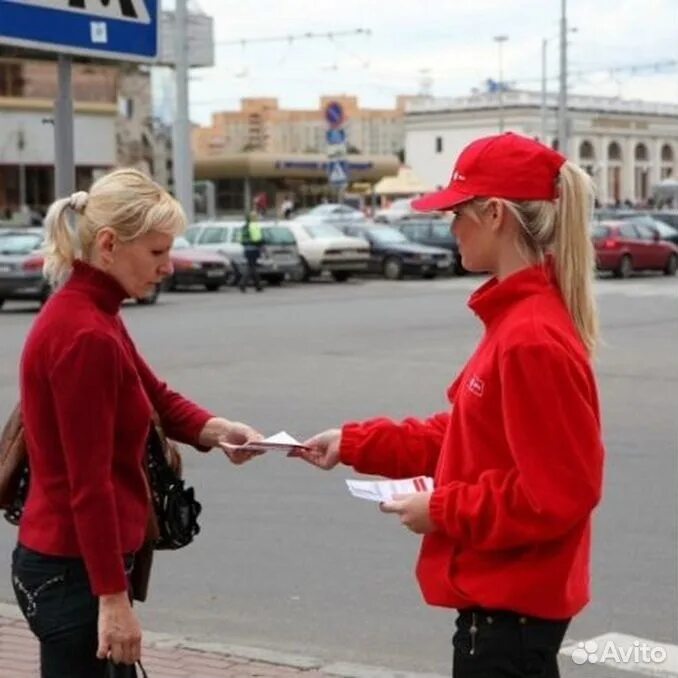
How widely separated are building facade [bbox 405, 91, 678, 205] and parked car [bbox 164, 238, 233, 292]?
241 feet

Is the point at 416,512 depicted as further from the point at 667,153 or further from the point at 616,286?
the point at 667,153

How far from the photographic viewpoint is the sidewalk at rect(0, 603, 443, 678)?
5.84 metres

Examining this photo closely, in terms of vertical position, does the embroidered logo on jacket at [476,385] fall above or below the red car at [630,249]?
above

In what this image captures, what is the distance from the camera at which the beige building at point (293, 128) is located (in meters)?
148

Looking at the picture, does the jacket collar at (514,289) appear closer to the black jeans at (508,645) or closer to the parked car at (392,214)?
the black jeans at (508,645)

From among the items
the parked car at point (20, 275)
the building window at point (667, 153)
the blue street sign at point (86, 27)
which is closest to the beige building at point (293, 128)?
the building window at point (667, 153)

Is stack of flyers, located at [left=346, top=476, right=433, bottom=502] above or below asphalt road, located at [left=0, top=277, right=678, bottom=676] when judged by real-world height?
above

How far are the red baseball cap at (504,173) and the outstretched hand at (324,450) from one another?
77cm

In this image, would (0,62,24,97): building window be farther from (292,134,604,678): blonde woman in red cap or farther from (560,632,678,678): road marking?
(292,134,604,678): blonde woman in red cap

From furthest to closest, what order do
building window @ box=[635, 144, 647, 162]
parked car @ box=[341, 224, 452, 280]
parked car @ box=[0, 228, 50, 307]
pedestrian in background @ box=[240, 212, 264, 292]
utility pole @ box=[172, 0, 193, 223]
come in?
building window @ box=[635, 144, 647, 162], utility pole @ box=[172, 0, 193, 223], parked car @ box=[341, 224, 452, 280], pedestrian in background @ box=[240, 212, 264, 292], parked car @ box=[0, 228, 50, 307]

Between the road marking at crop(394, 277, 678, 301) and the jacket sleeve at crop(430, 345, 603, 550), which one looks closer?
the jacket sleeve at crop(430, 345, 603, 550)

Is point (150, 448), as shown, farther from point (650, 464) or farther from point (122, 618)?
point (650, 464)

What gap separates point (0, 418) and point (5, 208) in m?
50.0

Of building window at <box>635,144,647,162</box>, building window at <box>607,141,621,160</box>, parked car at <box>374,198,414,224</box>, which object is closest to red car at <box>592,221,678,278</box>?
parked car at <box>374,198,414,224</box>
